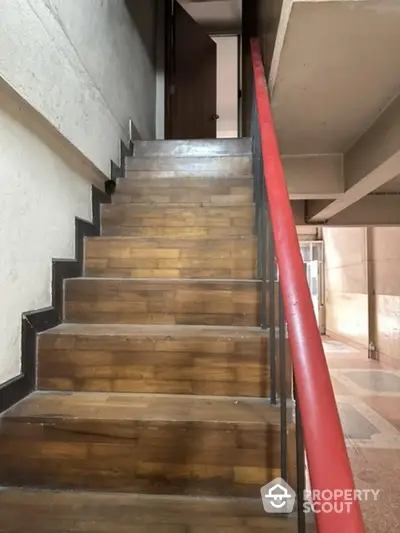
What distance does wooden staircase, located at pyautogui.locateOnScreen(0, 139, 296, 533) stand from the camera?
918mm

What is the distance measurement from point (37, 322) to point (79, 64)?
120 cm

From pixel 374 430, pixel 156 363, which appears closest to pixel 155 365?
pixel 156 363

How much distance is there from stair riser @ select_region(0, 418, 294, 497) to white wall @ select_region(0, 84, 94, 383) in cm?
23

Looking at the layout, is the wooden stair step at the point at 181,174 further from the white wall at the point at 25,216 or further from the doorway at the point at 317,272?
the doorway at the point at 317,272

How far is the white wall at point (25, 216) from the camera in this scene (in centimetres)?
111

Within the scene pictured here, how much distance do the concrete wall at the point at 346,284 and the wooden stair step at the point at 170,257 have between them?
14.2 feet

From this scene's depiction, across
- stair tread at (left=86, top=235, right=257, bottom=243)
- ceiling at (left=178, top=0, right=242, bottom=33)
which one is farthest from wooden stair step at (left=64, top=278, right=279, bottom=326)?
ceiling at (left=178, top=0, right=242, bottom=33)

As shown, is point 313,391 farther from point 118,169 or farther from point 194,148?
point 194,148

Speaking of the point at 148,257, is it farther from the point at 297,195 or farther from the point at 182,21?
the point at 182,21

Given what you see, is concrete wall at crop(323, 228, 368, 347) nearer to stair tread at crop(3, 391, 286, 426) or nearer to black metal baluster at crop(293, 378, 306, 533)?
stair tread at crop(3, 391, 286, 426)

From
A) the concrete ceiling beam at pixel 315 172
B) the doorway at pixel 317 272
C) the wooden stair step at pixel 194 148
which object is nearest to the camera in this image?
the wooden stair step at pixel 194 148

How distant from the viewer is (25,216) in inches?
48.5

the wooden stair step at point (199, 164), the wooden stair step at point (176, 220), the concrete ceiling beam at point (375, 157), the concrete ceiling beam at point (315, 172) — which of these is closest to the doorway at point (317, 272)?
the concrete ceiling beam at point (375, 157)

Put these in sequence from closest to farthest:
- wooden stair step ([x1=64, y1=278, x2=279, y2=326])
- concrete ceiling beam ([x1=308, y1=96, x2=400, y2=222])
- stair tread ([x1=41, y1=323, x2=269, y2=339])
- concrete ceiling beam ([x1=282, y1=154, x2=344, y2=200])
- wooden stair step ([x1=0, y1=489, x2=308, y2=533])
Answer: wooden stair step ([x1=0, y1=489, x2=308, y2=533]) < stair tread ([x1=41, y1=323, x2=269, y2=339]) < wooden stair step ([x1=64, y1=278, x2=279, y2=326]) < concrete ceiling beam ([x1=308, y1=96, x2=400, y2=222]) < concrete ceiling beam ([x1=282, y1=154, x2=344, y2=200])
